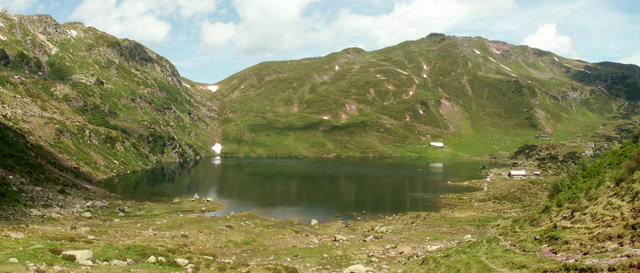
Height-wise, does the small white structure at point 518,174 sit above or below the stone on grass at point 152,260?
above

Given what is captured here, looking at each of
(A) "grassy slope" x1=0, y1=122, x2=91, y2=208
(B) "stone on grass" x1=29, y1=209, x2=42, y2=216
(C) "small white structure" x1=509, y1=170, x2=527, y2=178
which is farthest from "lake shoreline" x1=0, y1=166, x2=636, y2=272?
(C) "small white structure" x1=509, y1=170, x2=527, y2=178

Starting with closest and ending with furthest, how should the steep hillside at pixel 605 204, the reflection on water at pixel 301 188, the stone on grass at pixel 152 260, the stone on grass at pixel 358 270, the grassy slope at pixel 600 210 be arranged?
the grassy slope at pixel 600 210 → the steep hillside at pixel 605 204 → the stone on grass at pixel 152 260 → the stone on grass at pixel 358 270 → the reflection on water at pixel 301 188

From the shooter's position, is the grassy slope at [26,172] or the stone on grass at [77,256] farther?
the grassy slope at [26,172]

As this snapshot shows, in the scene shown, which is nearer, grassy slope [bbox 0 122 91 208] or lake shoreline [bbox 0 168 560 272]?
lake shoreline [bbox 0 168 560 272]

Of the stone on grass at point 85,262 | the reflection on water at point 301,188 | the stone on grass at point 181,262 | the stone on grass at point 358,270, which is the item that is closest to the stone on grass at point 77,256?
the stone on grass at point 85,262

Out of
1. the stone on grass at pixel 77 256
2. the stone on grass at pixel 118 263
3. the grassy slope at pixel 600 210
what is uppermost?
the grassy slope at pixel 600 210

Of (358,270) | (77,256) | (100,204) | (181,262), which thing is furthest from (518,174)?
(77,256)

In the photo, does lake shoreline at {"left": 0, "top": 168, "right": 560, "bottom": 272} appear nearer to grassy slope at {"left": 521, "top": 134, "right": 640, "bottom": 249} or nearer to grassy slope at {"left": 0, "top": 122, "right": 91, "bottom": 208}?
grassy slope at {"left": 0, "top": 122, "right": 91, "bottom": 208}

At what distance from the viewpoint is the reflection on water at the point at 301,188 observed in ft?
330

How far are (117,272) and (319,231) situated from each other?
48369 mm

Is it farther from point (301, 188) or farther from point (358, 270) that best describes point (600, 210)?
point (301, 188)

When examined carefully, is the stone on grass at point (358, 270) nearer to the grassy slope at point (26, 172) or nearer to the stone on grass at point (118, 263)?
the stone on grass at point (118, 263)

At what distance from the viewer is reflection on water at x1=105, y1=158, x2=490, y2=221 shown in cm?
10044

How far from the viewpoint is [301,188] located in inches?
5202
